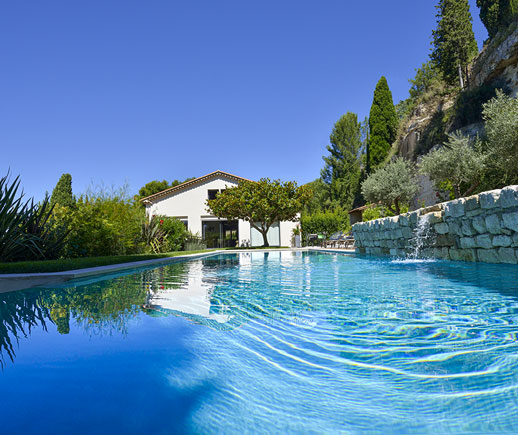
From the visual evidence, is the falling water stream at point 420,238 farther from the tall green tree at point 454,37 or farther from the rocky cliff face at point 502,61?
the tall green tree at point 454,37

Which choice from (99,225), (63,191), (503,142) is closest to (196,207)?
(63,191)

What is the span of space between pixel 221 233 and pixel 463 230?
72.5 ft

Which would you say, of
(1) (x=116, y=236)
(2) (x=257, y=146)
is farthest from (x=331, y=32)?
(1) (x=116, y=236)

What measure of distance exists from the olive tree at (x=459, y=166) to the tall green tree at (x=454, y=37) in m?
10.7

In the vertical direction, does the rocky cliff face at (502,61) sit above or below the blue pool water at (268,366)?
above

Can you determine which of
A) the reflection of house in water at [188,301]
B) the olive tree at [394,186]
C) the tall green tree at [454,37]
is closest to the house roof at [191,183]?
the olive tree at [394,186]

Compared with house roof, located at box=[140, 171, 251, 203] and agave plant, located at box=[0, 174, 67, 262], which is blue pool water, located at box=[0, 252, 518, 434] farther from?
house roof, located at box=[140, 171, 251, 203]

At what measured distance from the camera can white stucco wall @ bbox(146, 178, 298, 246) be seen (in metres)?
26.2

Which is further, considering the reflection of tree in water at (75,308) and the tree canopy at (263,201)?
the tree canopy at (263,201)

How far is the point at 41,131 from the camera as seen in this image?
17078 millimetres

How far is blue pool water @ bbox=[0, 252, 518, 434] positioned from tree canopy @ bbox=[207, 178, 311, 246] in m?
17.4

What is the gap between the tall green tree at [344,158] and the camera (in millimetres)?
33375

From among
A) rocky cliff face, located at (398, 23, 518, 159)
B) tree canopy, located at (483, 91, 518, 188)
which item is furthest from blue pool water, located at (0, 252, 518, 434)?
rocky cliff face, located at (398, 23, 518, 159)

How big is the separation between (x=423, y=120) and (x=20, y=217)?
26217 mm
